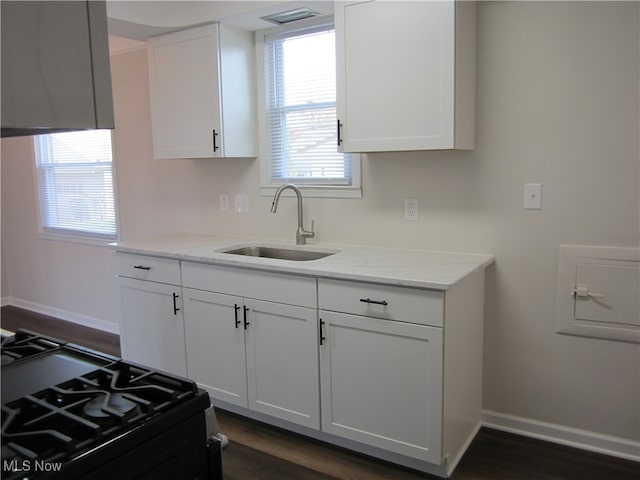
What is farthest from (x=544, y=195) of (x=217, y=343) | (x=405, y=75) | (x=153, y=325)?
(x=153, y=325)

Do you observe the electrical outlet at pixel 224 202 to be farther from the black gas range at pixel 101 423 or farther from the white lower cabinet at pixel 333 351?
the black gas range at pixel 101 423

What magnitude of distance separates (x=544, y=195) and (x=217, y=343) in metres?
1.81

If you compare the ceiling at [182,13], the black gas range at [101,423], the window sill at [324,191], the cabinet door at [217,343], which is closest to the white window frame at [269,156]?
the window sill at [324,191]

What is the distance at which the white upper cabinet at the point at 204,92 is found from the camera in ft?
10.3

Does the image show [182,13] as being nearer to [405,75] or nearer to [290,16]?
[290,16]

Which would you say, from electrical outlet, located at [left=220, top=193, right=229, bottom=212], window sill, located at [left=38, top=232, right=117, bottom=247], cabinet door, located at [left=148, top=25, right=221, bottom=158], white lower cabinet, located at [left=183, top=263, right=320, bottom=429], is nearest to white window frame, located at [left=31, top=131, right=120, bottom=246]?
window sill, located at [left=38, top=232, right=117, bottom=247]

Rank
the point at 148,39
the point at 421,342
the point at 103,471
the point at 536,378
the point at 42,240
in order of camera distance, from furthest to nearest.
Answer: the point at 42,240, the point at 148,39, the point at 536,378, the point at 421,342, the point at 103,471

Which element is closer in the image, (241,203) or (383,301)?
(383,301)

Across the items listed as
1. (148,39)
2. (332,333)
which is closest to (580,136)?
(332,333)

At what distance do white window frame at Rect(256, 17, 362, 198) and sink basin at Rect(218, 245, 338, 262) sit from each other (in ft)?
1.14

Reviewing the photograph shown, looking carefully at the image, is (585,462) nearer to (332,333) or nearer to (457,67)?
(332,333)

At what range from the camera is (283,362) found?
2635mm

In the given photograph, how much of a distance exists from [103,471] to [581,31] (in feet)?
8.09

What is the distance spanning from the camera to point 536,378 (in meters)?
2.64
